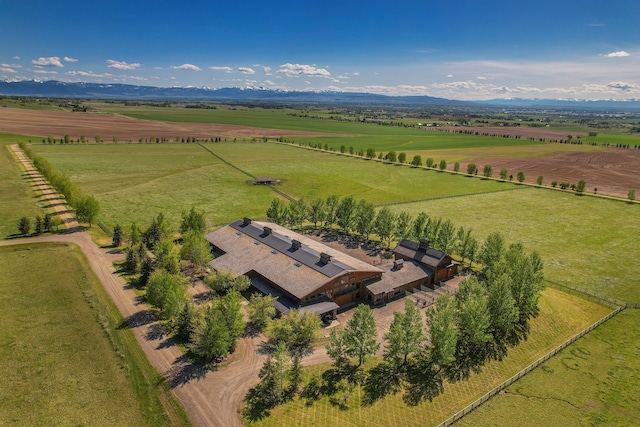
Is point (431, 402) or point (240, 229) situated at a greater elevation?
point (240, 229)

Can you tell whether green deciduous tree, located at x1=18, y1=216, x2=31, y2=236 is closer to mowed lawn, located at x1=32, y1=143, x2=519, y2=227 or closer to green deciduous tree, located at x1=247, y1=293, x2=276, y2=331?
mowed lawn, located at x1=32, y1=143, x2=519, y2=227

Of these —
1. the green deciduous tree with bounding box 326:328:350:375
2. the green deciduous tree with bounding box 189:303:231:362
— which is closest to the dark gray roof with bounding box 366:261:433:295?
the green deciduous tree with bounding box 326:328:350:375

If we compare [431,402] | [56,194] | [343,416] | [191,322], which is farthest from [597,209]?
[56,194]

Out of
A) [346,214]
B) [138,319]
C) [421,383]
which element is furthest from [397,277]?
[138,319]

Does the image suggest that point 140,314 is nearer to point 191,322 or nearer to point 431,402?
point 191,322

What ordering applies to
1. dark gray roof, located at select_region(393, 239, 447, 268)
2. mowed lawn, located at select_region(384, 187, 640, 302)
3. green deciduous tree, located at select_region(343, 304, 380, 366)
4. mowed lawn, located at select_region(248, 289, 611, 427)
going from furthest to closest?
mowed lawn, located at select_region(384, 187, 640, 302)
dark gray roof, located at select_region(393, 239, 447, 268)
green deciduous tree, located at select_region(343, 304, 380, 366)
mowed lawn, located at select_region(248, 289, 611, 427)

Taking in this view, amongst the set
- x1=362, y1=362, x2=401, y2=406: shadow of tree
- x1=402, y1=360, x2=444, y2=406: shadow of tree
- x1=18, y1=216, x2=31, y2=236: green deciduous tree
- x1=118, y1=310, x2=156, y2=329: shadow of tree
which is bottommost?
x1=402, y1=360, x2=444, y2=406: shadow of tree

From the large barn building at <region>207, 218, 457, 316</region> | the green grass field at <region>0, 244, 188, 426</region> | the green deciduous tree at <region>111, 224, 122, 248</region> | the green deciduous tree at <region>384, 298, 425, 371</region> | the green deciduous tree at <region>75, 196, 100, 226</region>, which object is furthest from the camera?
the green deciduous tree at <region>75, 196, 100, 226</region>

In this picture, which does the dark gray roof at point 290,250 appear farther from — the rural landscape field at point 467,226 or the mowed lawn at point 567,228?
the mowed lawn at point 567,228
